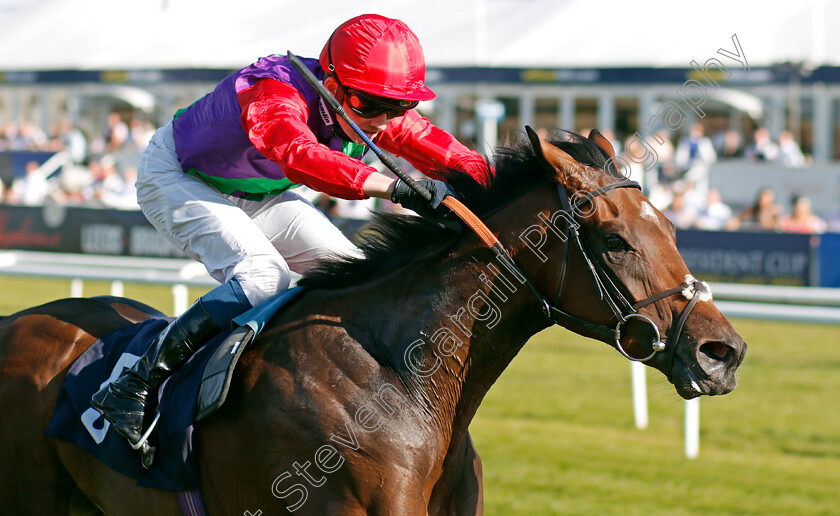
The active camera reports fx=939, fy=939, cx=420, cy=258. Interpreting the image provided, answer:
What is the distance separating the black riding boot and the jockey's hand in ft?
2.21

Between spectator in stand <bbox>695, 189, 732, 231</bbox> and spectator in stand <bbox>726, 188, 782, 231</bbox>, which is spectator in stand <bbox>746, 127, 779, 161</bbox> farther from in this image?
spectator in stand <bbox>726, 188, 782, 231</bbox>

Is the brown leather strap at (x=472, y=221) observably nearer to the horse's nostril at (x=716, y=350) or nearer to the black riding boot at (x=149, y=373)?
the horse's nostril at (x=716, y=350)

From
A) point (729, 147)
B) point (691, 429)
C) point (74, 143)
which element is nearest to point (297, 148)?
point (691, 429)

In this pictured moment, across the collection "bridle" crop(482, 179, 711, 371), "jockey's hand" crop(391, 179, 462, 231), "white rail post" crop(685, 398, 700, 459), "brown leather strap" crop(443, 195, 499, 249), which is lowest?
"white rail post" crop(685, 398, 700, 459)

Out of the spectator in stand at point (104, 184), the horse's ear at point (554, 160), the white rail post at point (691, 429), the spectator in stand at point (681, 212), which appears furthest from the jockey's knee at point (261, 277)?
the spectator in stand at point (104, 184)

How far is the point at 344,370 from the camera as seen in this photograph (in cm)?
254

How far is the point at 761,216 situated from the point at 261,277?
937 cm

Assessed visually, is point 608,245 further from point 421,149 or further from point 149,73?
point 149,73

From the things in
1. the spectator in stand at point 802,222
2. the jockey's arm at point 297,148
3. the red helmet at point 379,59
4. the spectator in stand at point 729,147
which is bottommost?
the spectator in stand at point 729,147

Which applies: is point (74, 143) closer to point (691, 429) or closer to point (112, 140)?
point (112, 140)

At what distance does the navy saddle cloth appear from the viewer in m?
2.57

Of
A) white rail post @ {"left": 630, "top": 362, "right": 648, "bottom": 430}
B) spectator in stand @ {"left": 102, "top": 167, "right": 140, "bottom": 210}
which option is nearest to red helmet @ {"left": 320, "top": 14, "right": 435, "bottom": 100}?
white rail post @ {"left": 630, "top": 362, "right": 648, "bottom": 430}

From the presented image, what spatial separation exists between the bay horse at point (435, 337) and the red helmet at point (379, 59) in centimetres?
32

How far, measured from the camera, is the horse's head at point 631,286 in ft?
7.48
